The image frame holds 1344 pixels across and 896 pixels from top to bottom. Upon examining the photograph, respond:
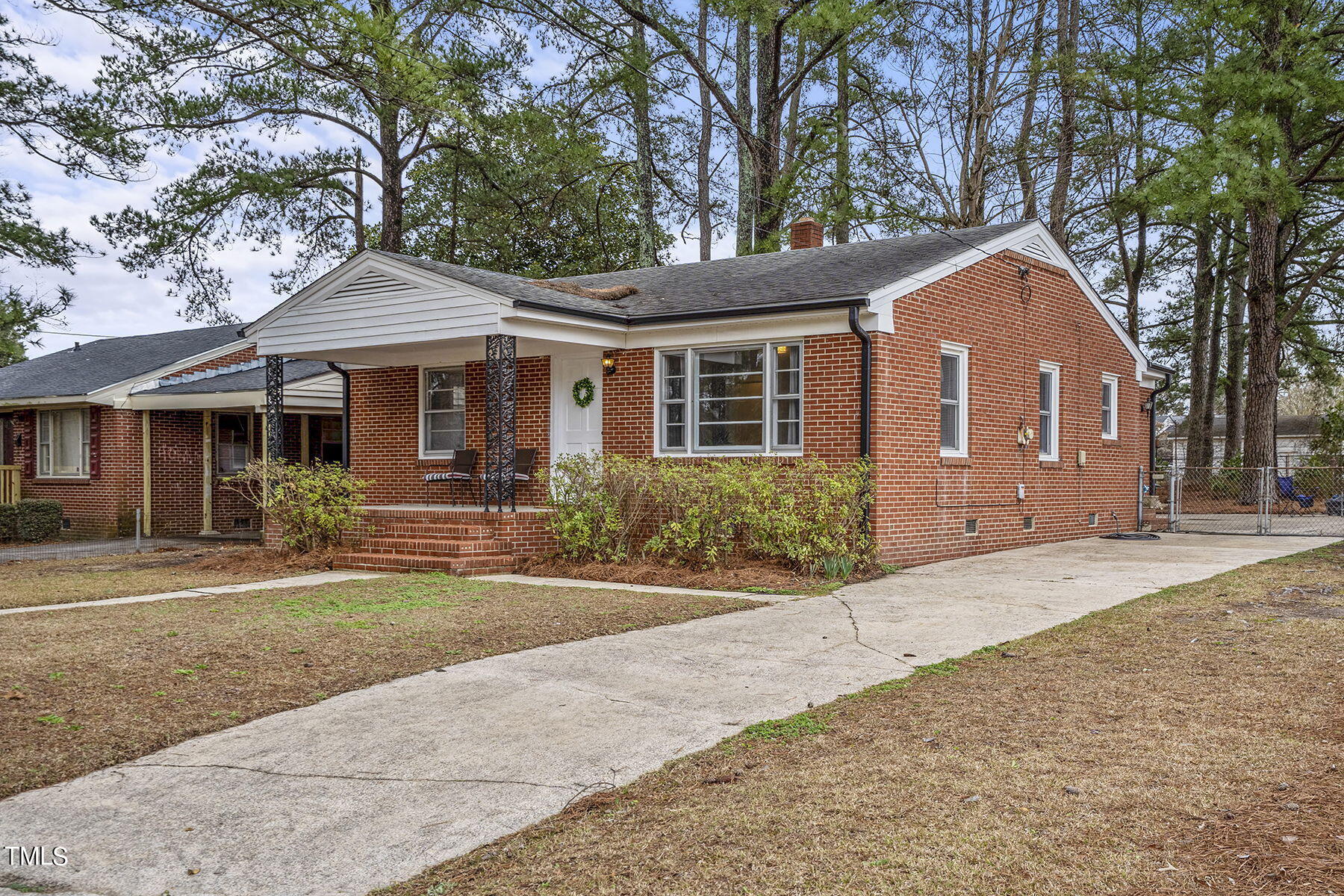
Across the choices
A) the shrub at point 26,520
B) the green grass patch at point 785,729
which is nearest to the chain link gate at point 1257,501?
the green grass patch at point 785,729

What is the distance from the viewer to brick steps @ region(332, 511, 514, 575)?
1209cm

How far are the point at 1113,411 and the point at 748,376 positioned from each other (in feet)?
27.7

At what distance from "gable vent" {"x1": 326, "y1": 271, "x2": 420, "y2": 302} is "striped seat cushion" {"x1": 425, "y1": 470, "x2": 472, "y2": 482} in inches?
109

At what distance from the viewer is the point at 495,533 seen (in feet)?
40.9

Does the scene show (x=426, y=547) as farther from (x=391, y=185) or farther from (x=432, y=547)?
(x=391, y=185)

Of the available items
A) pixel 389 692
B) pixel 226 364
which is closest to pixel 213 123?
pixel 226 364

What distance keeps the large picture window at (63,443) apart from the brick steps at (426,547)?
10413 millimetres

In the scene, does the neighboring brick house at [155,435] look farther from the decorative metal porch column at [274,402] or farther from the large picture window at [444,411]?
the decorative metal porch column at [274,402]

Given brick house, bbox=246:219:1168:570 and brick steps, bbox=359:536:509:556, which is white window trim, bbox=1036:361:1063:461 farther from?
brick steps, bbox=359:536:509:556

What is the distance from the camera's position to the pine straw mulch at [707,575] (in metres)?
10.5

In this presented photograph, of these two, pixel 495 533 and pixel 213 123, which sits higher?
pixel 213 123

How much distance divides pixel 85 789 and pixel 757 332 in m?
9.47

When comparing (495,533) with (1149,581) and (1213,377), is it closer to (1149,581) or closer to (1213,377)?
(1149,581)

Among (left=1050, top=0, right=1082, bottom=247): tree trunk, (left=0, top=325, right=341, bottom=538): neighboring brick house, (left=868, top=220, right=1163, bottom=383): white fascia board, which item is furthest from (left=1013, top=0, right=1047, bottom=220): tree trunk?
(left=0, top=325, right=341, bottom=538): neighboring brick house
